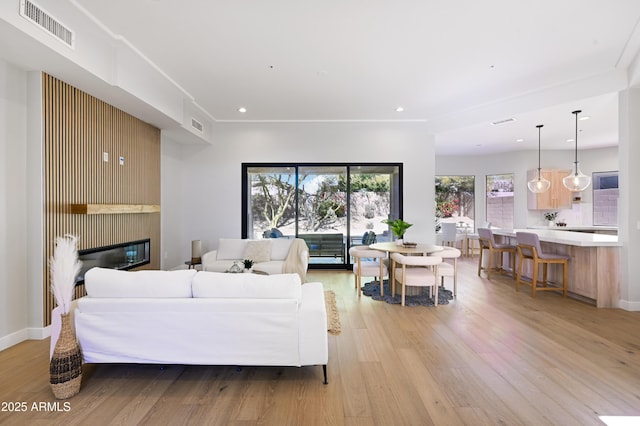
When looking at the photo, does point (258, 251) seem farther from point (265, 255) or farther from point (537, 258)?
point (537, 258)

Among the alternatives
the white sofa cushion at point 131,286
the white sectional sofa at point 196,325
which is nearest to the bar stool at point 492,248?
the white sectional sofa at point 196,325

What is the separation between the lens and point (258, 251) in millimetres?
5199

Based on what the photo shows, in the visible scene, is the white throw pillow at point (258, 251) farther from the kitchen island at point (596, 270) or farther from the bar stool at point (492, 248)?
the kitchen island at point (596, 270)

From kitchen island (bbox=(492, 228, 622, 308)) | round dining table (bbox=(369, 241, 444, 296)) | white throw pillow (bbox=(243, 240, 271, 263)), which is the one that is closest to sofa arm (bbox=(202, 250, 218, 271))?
white throw pillow (bbox=(243, 240, 271, 263))

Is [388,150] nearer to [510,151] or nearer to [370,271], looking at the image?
[370,271]

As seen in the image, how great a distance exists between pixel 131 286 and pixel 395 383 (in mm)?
2137

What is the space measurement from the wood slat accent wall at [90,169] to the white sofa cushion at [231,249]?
1.11 m

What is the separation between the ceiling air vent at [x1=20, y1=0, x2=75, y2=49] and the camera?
96.7 inches

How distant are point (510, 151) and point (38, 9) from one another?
30.7 ft

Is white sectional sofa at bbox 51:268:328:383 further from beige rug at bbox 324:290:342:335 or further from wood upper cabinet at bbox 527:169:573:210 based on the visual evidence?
wood upper cabinet at bbox 527:169:573:210

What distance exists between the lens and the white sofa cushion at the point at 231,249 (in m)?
5.25

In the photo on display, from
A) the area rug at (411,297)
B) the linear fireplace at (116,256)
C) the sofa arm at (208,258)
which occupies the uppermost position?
the linear fireplace at (116,256)

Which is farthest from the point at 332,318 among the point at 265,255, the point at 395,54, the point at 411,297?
the point at 395,54

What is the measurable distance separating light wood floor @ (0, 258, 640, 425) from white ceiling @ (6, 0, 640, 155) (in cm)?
315
